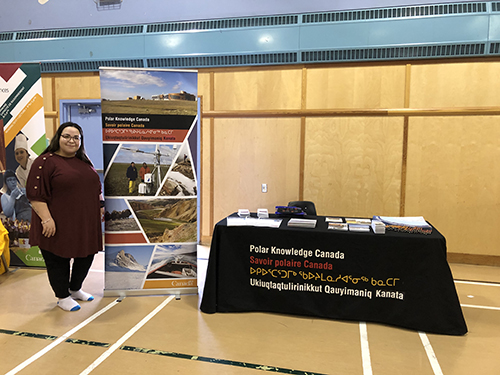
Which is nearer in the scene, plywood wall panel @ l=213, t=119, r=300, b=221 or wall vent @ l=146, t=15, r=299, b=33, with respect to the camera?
wall vent @ l=146, t=15, r=299, b=33

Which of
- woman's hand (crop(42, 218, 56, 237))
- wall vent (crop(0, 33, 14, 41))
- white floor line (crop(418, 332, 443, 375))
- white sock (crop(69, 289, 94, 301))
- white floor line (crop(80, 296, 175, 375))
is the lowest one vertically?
white floor line (crop(418, 332, 443, 375))

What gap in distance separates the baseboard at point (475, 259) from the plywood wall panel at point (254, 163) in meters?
2.30

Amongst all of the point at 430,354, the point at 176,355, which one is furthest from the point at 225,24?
the point at 430,354

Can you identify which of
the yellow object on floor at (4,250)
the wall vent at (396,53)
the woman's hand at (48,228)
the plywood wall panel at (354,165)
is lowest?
the yellow object on floor at (4,250)

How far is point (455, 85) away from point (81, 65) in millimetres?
5435

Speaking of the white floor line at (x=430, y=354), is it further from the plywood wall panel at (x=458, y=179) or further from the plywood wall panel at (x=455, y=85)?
the plywood wall panel at (x=455, y=85)

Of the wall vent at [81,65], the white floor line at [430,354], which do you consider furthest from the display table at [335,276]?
the wall vent at [81,65]

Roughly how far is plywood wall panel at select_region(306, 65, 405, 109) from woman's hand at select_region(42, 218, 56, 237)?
11.6 feet

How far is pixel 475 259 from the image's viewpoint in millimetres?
4754

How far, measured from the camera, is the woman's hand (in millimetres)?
2912

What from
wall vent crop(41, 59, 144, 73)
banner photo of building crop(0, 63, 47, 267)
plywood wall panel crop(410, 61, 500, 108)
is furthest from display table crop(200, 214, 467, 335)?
wall vent crop(41, 59, 144, 73)

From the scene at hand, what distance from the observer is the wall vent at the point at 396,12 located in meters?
4.45

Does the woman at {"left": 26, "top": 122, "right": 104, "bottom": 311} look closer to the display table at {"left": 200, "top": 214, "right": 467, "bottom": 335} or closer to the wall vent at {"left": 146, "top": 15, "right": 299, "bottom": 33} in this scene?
the display table at {"left": 200, "top": 214, "right": 467, "bottom": 335}

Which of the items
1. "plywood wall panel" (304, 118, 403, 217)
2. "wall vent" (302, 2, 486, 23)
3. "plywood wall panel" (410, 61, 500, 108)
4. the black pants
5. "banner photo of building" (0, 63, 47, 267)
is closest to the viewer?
the black pants
